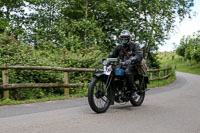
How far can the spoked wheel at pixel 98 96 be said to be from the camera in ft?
18.7

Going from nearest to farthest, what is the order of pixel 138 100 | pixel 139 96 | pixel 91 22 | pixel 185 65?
pixel 138 100, pixel 139 96, pixel 91 22, pixel 185 65

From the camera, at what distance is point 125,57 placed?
22.6ft

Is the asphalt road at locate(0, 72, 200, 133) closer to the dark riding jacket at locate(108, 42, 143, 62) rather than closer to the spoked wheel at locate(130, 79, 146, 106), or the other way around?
the spoked wheel at locate(130, 79, 146, 106)

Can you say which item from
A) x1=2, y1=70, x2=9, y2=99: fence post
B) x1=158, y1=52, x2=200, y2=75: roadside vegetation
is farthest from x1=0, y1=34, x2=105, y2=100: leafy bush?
x1=158, y1=52, x2=200, y2=75: roadside vegetation

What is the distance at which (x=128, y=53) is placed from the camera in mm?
6824

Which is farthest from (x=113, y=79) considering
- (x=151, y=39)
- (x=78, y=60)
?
(x=151, y=39)

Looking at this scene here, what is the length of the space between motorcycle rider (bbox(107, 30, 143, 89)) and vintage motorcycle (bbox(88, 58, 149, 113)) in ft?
0.47

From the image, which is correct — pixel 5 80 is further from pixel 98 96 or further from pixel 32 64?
pixel 98 96

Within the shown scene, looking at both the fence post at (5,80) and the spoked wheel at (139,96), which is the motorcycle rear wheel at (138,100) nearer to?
the spoked wheel at (139,96)

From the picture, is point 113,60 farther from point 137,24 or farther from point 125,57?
point 137,24

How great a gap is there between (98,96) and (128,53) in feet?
5.19

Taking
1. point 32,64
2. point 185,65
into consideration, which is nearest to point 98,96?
point 32,64

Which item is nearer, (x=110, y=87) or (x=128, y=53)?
(x=110, y=87)

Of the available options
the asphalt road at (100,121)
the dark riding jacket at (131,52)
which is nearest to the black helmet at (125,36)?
Answer: the dark riding jacket at (131,52)
